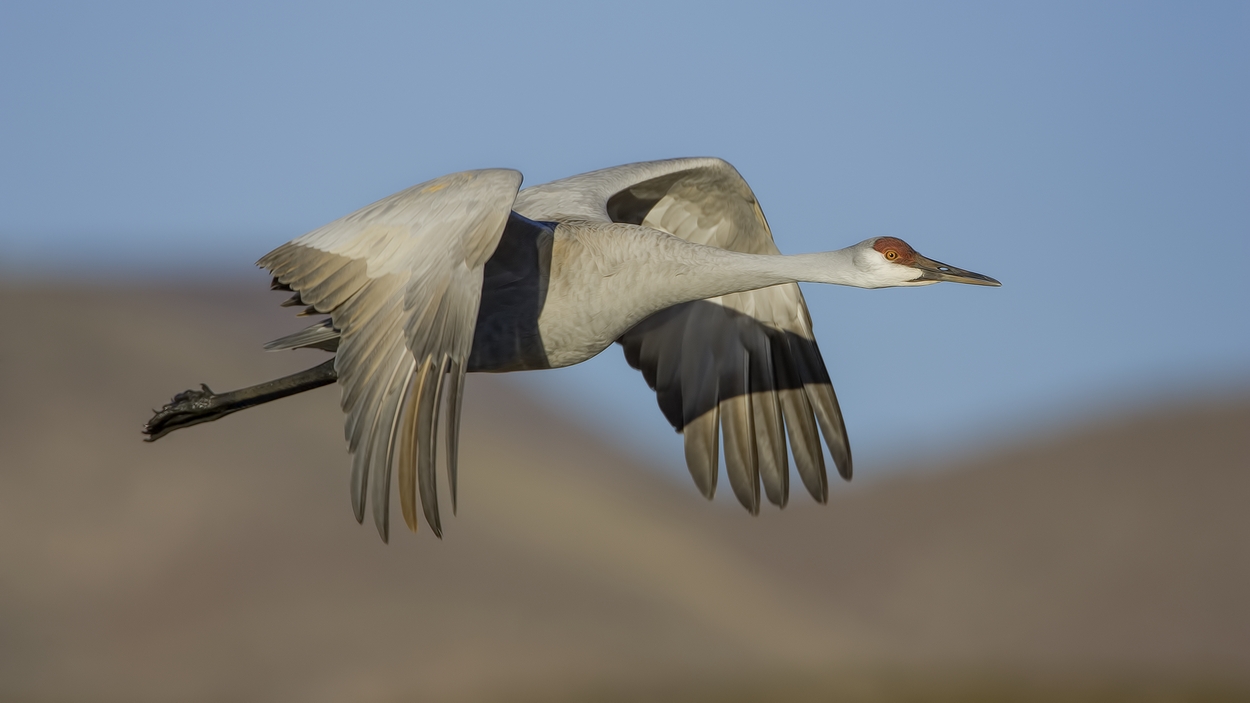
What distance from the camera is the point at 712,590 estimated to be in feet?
143

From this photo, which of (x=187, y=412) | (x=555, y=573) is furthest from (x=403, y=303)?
(x=555, y=573)

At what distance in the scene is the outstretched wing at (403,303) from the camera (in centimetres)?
617

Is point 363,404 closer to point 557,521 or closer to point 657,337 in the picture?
point 657,337

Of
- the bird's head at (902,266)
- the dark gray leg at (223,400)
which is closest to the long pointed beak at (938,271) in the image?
the bird's head at (902,266)

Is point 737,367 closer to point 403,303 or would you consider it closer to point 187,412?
point 403,303

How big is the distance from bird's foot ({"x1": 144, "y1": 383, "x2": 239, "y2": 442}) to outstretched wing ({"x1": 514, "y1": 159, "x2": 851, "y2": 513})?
8.90 ft

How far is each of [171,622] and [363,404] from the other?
32.6 meters

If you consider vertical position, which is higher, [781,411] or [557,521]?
[781,411]

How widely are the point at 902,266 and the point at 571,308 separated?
174 centimetres

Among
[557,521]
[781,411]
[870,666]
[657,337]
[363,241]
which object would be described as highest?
[363,241]

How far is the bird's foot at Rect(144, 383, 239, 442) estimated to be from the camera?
8.73 metres

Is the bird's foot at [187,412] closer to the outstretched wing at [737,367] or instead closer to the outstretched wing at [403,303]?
the outstretched wing at [403,303]

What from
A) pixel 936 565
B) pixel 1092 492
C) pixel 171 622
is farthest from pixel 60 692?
pixel 1092 492

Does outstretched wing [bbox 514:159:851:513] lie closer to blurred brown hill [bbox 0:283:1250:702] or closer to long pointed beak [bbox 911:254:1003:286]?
long pointed beak [bbox 911:254:1003:286]
